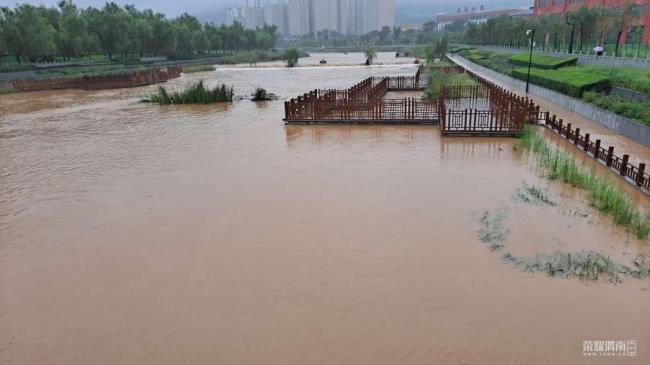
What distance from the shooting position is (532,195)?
31.3 ft

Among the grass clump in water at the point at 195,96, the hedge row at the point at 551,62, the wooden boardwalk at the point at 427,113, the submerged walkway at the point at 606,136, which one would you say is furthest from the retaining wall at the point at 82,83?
the submerged walkway at the point at 606,136

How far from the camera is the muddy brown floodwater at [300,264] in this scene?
5262 millimetres

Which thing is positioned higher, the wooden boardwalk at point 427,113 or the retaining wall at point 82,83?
the retaining wall at point 82,83

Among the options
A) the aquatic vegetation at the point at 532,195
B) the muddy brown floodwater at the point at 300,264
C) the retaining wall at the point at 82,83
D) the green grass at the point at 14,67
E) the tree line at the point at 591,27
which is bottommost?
the muddy brown floodwater at the point at 300,264

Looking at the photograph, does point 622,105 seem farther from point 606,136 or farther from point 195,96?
point 195,96

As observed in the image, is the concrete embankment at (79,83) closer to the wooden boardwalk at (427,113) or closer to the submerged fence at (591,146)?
the wooden boardwalk at (427,113)

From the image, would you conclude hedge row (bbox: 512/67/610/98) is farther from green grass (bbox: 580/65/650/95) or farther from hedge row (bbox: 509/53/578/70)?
hedge row (bbox: 509/53/578/70)

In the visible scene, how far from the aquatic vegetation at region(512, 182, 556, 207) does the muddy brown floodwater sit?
0.71ft

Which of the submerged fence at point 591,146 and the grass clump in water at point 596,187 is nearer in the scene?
the grass clump in water at point 596,187

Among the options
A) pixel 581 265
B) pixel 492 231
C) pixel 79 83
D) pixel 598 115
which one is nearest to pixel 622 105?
pixel 598 115

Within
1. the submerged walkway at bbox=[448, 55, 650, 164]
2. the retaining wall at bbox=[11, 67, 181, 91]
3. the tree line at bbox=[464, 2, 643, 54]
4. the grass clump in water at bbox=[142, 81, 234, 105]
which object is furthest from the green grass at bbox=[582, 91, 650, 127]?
the retaining wall at bbox=[11, 67, 181, 91]

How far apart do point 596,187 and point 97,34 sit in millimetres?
Result: 63887

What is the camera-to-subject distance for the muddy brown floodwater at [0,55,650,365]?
5.26 m

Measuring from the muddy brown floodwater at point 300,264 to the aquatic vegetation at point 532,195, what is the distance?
218mm
